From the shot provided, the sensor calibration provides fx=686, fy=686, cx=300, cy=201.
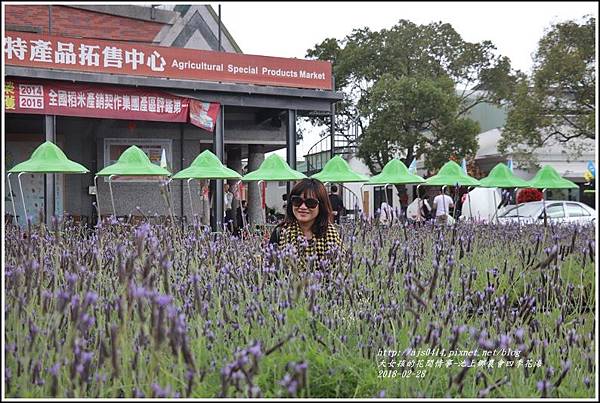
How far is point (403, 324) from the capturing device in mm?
2615

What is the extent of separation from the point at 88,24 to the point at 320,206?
1840 cm

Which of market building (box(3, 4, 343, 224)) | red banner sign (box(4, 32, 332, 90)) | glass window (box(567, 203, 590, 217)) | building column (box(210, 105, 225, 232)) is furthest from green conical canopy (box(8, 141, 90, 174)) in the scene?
glass window (box(567, 203, 590, 217))

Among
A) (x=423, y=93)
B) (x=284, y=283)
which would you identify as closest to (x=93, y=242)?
(x=284, y=283)

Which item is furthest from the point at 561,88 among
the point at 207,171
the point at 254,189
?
the point at 207,171

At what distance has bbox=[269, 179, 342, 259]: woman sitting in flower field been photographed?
428 cm

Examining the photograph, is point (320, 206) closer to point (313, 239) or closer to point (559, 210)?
point (313, 239)

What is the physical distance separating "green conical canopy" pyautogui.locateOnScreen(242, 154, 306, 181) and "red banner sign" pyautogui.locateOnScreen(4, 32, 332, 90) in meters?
2.63

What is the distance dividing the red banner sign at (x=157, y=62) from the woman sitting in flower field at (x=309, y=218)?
9.82 meters

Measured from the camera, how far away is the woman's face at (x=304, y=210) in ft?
14.3

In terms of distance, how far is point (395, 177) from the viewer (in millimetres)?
13336

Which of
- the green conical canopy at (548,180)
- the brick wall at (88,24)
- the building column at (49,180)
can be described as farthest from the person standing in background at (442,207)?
the brick wall at (88,24)

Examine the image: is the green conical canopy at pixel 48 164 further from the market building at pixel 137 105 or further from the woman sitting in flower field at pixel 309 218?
the woman sitting in flower field at pixel 309 218

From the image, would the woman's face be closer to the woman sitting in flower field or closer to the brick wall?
the woman sitting in flower field

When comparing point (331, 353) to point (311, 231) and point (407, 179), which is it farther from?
point (407, 179)
